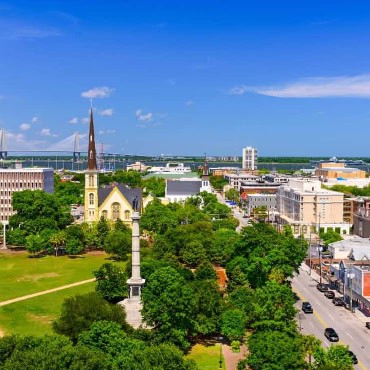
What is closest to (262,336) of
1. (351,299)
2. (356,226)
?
(351,299)

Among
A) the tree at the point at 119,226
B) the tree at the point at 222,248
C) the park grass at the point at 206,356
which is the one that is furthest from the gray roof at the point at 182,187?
the park grass at the point at 206,356

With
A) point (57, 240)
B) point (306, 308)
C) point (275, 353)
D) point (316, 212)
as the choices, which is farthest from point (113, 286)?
point (316, 212)

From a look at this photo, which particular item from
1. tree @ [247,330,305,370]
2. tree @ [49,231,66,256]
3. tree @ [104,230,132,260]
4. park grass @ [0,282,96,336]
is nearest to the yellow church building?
tree @ [49,231,66,256]

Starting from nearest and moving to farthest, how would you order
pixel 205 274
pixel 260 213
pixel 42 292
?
pixel 205 274
pixel 42 292
pixel 260 213

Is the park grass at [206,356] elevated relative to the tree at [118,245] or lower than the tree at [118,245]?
lower

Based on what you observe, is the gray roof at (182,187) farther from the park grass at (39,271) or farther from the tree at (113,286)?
the tree at (113,286)

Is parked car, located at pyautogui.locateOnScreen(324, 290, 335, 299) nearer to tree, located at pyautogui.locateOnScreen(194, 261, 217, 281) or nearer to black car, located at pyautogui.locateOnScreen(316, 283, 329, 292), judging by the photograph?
black car, located at pyautogui.locateOnScreen(316, 283, 329, 292)

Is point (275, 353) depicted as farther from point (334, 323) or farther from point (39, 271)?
point (39, 271)
